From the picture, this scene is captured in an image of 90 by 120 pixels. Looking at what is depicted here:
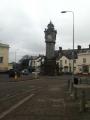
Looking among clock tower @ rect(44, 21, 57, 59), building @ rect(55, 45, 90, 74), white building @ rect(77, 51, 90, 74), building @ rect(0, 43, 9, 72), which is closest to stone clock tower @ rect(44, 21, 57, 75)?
clock tower @ rect(44, 21, 57, 59)

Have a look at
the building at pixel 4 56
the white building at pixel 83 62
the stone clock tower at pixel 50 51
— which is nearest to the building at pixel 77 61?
the white building at pixel 83 62

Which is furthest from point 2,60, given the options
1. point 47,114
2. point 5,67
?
point 47,114

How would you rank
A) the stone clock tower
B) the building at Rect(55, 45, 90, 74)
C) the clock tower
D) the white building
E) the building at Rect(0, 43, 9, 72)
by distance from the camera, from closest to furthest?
1. the stone clock tower
2. the clock tower
3. the building at Rect(0, 43, 9, 72)
4. the white building
5. the building at Rect(55, 45, 90, 74)

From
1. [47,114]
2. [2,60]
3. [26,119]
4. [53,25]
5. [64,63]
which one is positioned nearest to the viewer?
[26,119]

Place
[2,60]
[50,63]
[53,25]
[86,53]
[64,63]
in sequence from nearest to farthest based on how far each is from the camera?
[50,63] → [53,25] → [2,60] → [86,53] → [64,63]

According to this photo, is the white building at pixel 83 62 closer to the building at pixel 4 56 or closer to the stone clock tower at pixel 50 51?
the building at pixel 4 56

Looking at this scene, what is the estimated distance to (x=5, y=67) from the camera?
11138 cm

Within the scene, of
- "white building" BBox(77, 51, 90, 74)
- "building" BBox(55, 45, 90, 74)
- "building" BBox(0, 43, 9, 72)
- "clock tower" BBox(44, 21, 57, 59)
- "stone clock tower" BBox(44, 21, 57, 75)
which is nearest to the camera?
"stone clock tower" BBox(44, 21, 57, 75)

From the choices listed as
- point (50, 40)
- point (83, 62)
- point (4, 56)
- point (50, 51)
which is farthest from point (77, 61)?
point (50, 51)

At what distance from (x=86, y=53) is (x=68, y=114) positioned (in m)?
127

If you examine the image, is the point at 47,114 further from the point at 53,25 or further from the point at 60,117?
the point at 53,25

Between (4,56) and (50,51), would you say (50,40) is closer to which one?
(50,51)

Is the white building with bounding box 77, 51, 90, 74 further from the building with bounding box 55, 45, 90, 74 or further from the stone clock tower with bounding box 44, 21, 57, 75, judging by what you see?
the stone clock tower with bounding box 44, 21, 57, 75

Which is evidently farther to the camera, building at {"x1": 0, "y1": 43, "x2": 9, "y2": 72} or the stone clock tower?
building at {"x1": 0, "y1": 43, "x2": 9, "y2": 72}
